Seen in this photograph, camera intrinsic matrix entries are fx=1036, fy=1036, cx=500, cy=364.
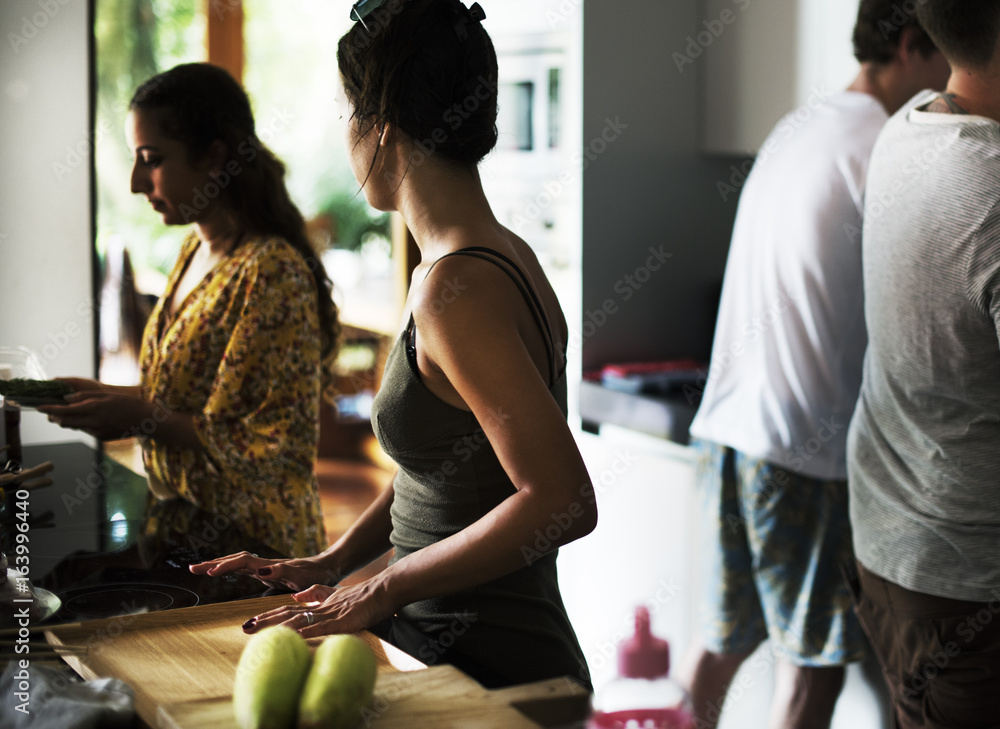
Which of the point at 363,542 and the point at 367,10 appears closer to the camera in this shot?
the point at 367,10

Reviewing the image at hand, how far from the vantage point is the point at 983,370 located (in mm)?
1336

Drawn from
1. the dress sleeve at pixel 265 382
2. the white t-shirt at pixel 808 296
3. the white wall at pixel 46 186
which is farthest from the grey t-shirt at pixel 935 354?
the white wall at pixel 46 186

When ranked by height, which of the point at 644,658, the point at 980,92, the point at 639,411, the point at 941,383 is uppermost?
the point at 980,92

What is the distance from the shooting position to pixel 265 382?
166 centimetres

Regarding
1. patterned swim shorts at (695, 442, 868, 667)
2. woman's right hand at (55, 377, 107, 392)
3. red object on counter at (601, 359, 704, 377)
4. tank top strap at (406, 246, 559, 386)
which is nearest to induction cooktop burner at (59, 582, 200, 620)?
tank top strap at (406, 246, 559, 386)

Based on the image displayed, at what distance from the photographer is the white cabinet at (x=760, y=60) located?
2.47 metres

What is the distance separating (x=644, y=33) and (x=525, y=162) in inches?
19.4

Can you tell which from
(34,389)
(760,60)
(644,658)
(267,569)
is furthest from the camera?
(760,60)

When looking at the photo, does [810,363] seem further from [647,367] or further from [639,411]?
[647,367]

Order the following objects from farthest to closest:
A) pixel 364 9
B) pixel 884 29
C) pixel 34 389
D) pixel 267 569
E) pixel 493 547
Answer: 1. pixel 884 29
2. pixel 34 389
3. pixel 267 569
4. pixel 364 9
5. pixel 493 547

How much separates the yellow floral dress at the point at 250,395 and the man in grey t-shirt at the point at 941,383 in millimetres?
887

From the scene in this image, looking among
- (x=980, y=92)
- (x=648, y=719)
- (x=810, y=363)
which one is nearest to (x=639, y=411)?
(x=810, y=363)

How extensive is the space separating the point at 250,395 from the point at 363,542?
1.58 ft

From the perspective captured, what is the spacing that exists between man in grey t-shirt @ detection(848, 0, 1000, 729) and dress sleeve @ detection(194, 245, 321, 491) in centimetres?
88
